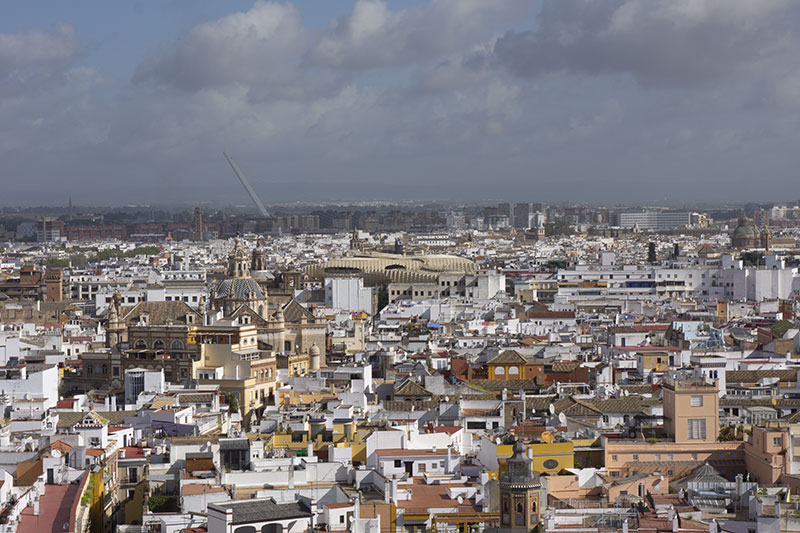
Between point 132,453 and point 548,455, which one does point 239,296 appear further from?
point 548,455

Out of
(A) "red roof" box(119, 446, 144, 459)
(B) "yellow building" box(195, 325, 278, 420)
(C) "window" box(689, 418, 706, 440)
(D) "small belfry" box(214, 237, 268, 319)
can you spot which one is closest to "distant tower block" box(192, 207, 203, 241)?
(D) "small belfry" box(214, 237, 268, 319)

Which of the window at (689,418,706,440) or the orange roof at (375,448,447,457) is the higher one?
the window at (689,418,706,440)

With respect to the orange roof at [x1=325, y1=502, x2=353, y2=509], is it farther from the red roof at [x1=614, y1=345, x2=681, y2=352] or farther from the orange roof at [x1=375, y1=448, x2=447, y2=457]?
the red roof at [x1=614, y1=345, x2=681, y2=352]

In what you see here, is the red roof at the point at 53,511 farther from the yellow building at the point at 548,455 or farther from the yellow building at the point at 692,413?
the yellow building at the point at 692,413

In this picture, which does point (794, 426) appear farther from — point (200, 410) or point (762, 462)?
point (200, 410)

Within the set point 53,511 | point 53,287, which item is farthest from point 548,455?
point 53,287

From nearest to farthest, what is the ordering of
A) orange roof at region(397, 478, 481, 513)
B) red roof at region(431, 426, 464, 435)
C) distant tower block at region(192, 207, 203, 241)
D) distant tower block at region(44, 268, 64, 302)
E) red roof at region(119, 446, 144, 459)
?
orange roof at region(397, 478, 481, 513) < red roof at region(119, 446, 144, 459) < red roof at region(431, 426, 464, 435) < distant tower block at region(44, 268, 64, 302) < distant tower block at region(192, 207, 203, 241)

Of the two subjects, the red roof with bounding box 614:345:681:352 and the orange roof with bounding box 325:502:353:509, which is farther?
the red roof with bounding box 614:345:681:352

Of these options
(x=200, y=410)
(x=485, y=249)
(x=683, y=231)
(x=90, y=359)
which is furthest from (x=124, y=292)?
(x=683, y=231)

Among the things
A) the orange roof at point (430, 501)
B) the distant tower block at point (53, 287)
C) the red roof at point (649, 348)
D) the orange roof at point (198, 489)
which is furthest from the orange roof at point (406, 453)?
the distant tower block at point (53, 287)
